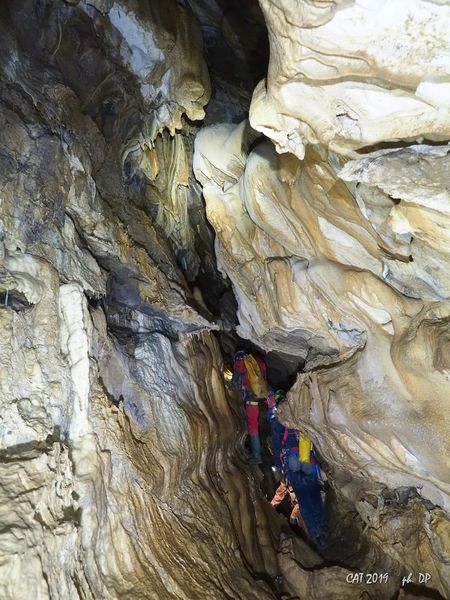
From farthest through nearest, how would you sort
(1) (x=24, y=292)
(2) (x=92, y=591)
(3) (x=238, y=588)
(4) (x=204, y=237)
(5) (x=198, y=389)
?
1. (4) (x=204, y=237)
2. (5) (x=198, y=389)
3. (3) (x=238, y=588)
4. (1) (x=24, y=292)
5. (2) (x=92, y=591)

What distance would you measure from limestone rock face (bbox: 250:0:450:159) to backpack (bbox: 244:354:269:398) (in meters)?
4.76

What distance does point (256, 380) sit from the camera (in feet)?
21.5

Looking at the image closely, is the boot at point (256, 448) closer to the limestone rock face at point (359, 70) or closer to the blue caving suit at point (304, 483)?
the blue caving suit at point (304, 483)

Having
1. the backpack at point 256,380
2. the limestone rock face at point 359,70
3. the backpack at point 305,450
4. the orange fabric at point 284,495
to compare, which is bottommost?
the orange fabric at point 284,495

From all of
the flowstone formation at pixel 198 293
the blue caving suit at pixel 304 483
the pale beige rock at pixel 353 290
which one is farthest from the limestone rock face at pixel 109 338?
the pale beige rock at pixel 353 290

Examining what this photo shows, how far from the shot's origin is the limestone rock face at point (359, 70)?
163cm

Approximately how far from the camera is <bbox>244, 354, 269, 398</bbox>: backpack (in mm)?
6539

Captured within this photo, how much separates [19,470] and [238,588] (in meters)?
2.37

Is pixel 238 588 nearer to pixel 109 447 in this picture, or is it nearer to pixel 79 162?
pixel 109 447

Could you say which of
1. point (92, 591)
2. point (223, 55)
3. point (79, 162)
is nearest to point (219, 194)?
point (79, 162)

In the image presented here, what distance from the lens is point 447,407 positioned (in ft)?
9.96

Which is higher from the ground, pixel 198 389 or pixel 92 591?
pixel 198 389

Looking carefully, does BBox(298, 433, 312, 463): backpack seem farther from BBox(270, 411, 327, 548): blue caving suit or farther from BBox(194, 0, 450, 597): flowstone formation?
BBox(194, 0, 450, 597): flowstone formation

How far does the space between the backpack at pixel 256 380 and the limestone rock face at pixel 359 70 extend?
476 cm
